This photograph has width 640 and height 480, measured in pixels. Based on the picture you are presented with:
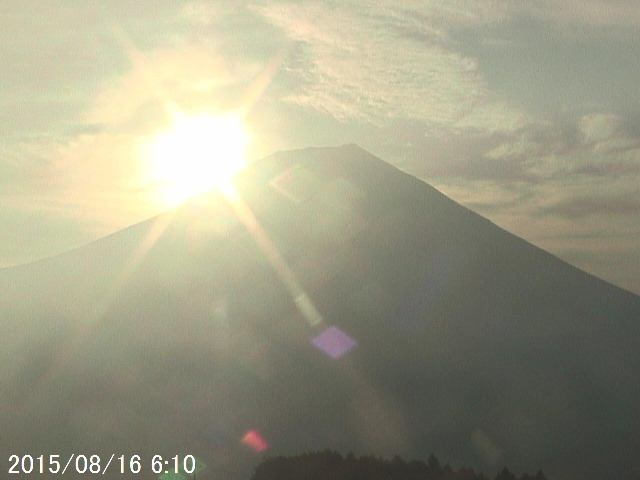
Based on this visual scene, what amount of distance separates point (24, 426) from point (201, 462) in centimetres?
4989

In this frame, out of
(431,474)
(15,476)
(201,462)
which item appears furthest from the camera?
(201,462)

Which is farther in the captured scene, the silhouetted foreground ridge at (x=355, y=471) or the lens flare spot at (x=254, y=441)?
the lens flare spot at (x=254, y=441)

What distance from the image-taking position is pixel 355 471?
7156 cm

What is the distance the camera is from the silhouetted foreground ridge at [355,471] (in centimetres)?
7050

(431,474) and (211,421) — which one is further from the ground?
(211,421)

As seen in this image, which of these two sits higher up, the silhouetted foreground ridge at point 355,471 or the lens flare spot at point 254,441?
the lens flare spot at point 254,441

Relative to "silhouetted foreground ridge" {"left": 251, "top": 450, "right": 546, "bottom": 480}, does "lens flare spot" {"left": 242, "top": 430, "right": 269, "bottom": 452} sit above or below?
above

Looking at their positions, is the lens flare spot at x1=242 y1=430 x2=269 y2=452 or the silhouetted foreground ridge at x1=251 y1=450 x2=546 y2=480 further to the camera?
the lens flare spot at x1=242 y1=430 x2=269 y2=452

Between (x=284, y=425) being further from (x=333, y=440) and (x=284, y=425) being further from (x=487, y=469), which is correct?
(x=487, y=469)

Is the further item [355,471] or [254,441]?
[254,441]

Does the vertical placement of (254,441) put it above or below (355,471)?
above

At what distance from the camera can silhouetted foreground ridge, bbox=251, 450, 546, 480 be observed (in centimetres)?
7050

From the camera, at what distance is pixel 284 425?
194 meters

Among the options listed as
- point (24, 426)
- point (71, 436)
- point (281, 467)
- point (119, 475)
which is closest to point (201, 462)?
point (119, 475)
